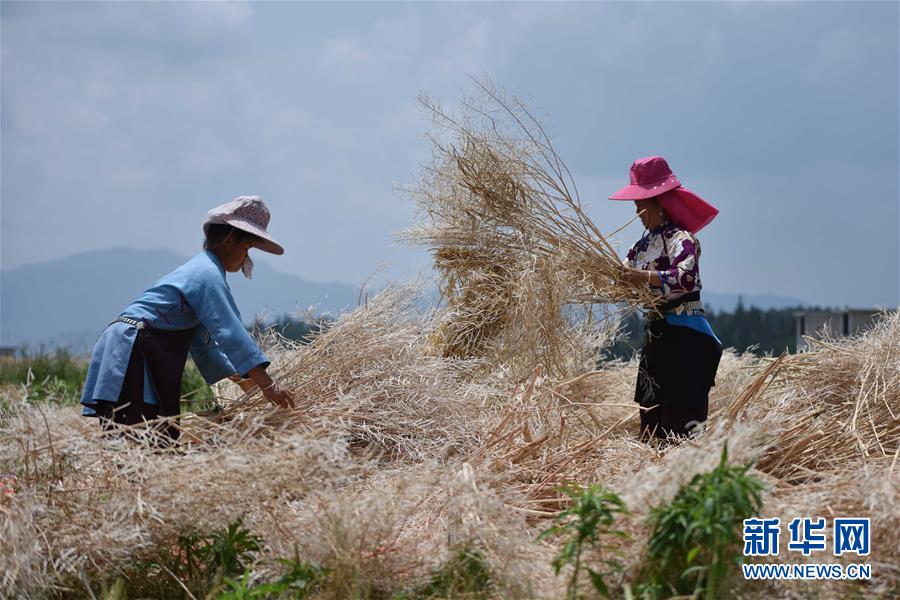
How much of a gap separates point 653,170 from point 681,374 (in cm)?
99

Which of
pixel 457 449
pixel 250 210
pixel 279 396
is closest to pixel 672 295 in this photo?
pixel 457 449

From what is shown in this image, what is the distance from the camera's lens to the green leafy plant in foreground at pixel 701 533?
2.27m

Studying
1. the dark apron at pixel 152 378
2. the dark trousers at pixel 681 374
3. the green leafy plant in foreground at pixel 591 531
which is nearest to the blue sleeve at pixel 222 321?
the dark apron at pixel 152 378

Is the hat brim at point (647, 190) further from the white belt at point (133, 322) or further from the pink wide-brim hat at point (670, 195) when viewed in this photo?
the white belt at point (133, 322)

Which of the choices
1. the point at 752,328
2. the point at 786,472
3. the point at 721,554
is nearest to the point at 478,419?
the point at 786,472

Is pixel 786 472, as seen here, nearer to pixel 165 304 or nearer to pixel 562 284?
pixel 562 284

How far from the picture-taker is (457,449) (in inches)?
151

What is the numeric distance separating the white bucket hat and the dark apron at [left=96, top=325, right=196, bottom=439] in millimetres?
490

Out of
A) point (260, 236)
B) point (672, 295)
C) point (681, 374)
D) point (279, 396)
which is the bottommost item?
point (279, 396)

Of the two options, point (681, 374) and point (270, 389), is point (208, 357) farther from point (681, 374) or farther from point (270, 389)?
point (681, 374)

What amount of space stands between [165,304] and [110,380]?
1.20ft

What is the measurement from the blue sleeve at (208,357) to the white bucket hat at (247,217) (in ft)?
1.51

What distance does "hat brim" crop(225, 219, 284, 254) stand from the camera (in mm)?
3639

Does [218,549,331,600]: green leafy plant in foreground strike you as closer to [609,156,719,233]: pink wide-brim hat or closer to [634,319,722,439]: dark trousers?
[634,319,722,439]: dark trousers
